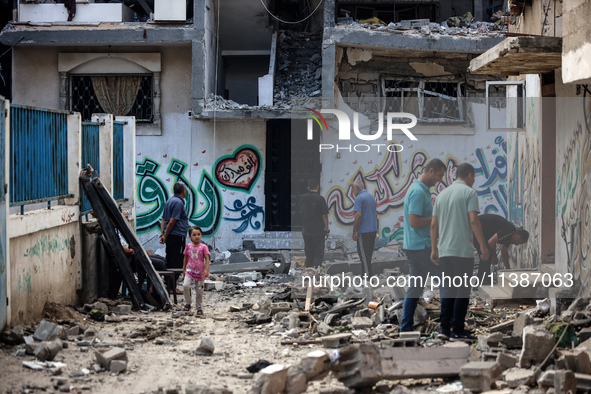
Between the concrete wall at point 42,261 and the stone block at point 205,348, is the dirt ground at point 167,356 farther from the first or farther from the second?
the concrete wall at point 42,261

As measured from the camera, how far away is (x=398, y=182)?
17.0 meters

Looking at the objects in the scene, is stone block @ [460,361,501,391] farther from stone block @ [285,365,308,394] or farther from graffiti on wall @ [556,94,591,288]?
graffiti on wall @ [556,94,591,288]

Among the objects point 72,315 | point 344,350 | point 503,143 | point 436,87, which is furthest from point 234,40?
point 344,350

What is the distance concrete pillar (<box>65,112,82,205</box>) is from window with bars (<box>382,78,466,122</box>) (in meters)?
8.31

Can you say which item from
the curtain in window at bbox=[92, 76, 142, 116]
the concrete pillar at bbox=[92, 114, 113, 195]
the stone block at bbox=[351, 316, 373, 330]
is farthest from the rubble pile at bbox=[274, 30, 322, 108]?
the stone block at bbox=[351, 316, 373, 330]

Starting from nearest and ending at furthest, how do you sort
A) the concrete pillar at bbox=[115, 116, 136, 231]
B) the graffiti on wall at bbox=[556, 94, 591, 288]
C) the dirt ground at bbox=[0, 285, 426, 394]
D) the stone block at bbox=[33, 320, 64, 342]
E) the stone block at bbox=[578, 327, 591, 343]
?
the dirt ground at bbox=[0, 285, 426, 394], the stone block at bbox=[578, 327, 591, 343], the stone block at bbox=[33, 320, 64, 342], the graffiti on wall at bbox=[556, 94, 591, 288], the concrete pillar at bbox=[115, 116, 136, 231]

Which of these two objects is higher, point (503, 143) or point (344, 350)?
point (503, 143)

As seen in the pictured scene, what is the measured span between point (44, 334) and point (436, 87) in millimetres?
12093

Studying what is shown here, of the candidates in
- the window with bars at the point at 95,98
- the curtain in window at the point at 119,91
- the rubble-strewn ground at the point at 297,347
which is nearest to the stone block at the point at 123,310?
the rubble-strewn ground at the point at 297,347

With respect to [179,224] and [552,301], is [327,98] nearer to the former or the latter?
[179,224]

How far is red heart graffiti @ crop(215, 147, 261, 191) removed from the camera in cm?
1708

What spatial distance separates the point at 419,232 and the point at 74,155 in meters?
5.09

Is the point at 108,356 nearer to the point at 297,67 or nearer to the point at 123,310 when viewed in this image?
the point at 123,310

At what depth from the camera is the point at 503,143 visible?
17.1m
